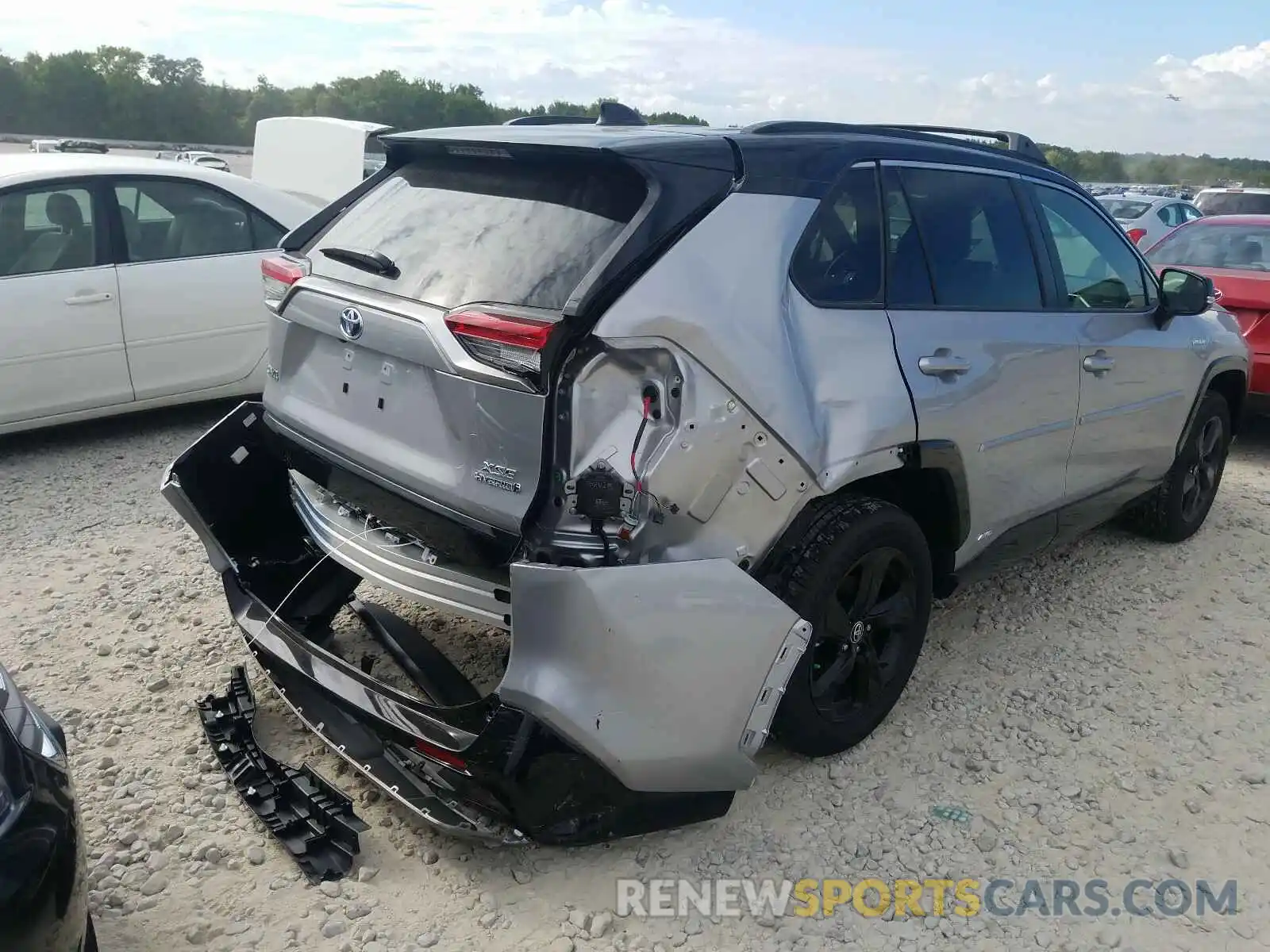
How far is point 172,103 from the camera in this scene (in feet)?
159

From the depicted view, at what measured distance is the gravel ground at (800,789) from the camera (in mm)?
2502

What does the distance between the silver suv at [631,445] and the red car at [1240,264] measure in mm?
3525

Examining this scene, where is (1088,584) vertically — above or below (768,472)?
below

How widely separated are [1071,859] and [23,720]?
259 cm

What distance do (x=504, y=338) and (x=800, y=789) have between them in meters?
1.62

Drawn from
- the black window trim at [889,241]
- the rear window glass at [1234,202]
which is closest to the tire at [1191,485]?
the black window trim at [889,241]

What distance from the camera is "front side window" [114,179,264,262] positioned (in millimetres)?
5652

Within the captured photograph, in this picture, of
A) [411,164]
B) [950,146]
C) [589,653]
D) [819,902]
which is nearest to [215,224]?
[411,164]

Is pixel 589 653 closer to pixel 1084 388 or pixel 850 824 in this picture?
pixel 850 824

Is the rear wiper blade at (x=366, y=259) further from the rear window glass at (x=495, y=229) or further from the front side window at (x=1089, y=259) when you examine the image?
the front side window at (x=1089, y=259)

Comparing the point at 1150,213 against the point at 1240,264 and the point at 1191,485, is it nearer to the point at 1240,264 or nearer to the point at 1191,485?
the point at 1240,264

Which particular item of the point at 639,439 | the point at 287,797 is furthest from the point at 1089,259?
the point at 287,797

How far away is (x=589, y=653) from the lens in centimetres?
232

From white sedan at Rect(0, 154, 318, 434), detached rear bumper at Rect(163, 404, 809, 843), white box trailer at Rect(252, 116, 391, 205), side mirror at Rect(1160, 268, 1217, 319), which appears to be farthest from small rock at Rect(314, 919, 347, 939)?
white box trailer at Rect(252, 116, 391, 205)
